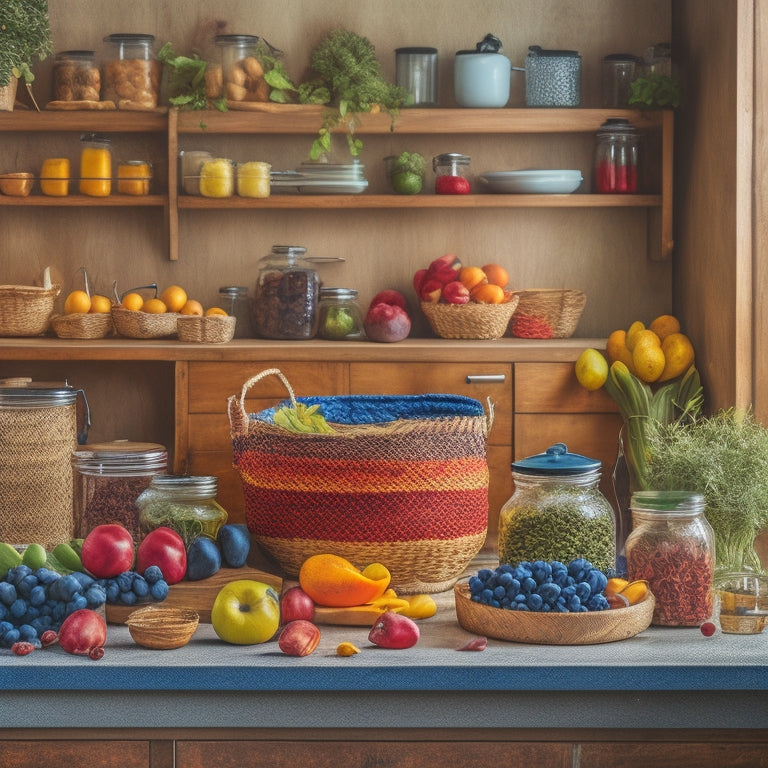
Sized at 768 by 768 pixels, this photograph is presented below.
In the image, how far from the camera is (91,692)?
119 centimetres

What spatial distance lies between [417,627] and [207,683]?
26 cm

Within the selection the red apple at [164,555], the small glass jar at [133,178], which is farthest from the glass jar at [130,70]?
the red apple at [164,555]

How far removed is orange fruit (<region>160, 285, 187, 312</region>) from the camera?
4.02m

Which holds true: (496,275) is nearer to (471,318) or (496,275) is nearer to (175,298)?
(471,318)

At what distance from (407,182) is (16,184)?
1.41m

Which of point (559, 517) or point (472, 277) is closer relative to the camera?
point (559, 517)

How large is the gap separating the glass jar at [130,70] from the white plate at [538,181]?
128 cm

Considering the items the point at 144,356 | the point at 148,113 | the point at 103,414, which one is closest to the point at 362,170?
the point at 148,113

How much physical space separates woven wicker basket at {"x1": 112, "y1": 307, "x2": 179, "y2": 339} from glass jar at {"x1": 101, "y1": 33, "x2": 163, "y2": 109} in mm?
765

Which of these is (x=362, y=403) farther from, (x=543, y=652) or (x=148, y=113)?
(x=148, y=113)

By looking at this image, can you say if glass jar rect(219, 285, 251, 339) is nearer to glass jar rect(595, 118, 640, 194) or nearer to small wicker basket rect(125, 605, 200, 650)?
glass jar rect(595, 118, 640, 194)

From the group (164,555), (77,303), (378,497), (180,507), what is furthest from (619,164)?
(164,555)

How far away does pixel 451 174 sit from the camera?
409 centimetres

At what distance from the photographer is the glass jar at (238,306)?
13.8ft
